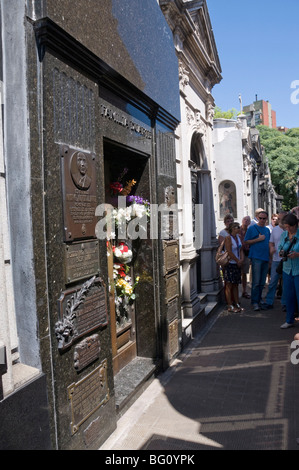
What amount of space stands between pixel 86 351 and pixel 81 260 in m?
0.72

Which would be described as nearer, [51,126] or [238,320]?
[51,126]

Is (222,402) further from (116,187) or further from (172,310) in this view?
(116,187)

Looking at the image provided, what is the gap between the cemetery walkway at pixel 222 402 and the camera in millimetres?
3320

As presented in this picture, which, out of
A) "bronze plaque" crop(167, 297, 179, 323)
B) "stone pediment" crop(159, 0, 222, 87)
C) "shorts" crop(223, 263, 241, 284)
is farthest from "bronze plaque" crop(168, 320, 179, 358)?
"stone pediment" crop(159, 0, 222, 87)

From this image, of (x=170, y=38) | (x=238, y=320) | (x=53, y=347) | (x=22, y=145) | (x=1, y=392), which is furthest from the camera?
(x=238, y=320)

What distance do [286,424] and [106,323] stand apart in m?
1.89

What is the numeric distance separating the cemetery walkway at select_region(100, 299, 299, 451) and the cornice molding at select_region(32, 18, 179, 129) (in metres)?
3.12

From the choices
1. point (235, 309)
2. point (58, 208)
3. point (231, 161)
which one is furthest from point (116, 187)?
point (231, 161)

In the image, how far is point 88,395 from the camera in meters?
3.08

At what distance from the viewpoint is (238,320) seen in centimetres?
735

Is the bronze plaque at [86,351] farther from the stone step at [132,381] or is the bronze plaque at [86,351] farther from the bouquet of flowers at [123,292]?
the bouquet of flowers at [123,292]

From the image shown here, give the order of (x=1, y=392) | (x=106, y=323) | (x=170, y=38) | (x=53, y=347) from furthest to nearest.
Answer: (x=170, y=38) → (x=106, y=323) → (x=53, y=347) → (x=1, y=392)

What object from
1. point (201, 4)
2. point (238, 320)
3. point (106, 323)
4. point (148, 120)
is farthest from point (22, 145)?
point (201, 4)
